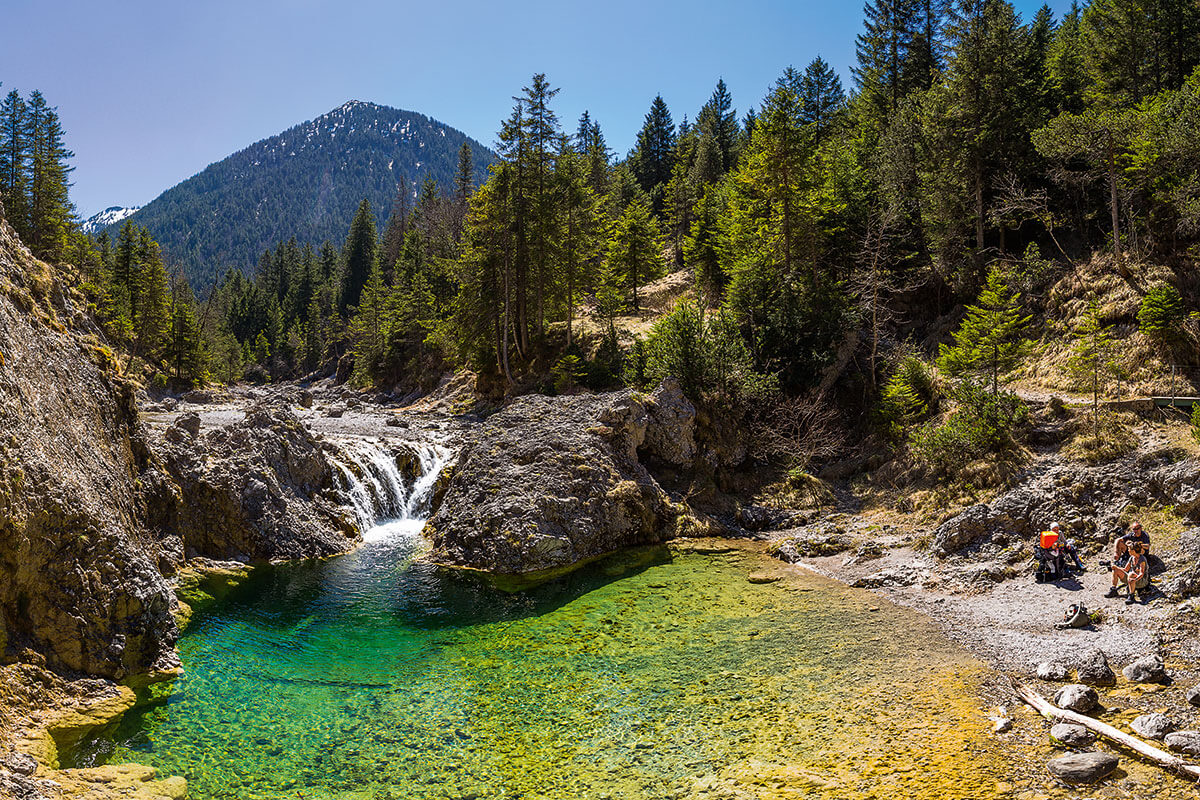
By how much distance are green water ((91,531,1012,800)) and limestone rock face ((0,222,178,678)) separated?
1469 mm

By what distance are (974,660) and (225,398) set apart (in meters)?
58.6

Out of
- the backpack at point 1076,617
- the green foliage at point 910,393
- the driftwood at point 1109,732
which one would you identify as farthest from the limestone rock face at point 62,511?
the green foliage at point 910,393

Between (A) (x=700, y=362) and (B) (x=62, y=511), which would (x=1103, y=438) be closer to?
(A) (x=700, y=362)

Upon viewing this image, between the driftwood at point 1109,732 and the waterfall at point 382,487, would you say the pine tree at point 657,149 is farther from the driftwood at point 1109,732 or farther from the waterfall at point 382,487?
the driftwood at point 1109,732

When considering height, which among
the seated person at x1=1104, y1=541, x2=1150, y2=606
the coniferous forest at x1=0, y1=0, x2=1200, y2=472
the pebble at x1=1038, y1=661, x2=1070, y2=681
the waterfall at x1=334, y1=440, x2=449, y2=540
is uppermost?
the coniferous forest at x1=0, y1=0, x2=1200, y2=472

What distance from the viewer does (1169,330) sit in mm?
20219

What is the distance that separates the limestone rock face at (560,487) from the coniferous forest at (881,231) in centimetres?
341

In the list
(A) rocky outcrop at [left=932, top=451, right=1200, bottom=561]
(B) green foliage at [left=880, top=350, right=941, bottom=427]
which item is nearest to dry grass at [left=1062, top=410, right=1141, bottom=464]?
(A) rocky outcrop at [left=932, top=451, right=1200, bottom=561]

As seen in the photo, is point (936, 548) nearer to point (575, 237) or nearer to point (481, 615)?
point (481, 615)

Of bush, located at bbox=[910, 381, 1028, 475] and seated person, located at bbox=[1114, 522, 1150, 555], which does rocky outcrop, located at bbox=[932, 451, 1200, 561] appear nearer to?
A: seated person, located at bbox=[1114, 522, 1150, 555]

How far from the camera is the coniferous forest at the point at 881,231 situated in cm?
2319

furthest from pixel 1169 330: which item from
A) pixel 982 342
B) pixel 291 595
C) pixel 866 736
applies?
pixel 291 595

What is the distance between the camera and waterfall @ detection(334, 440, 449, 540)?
73.7 ft

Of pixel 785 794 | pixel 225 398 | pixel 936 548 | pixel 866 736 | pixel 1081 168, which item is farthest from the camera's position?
pixel 225 398
